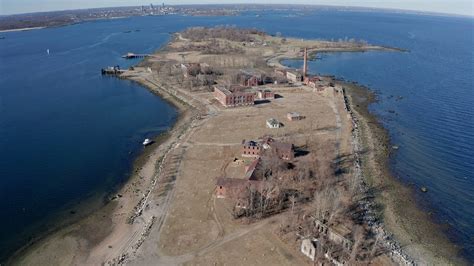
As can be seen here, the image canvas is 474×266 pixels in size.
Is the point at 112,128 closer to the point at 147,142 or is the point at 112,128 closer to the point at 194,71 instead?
the point at 147,142

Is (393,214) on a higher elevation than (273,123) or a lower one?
lower

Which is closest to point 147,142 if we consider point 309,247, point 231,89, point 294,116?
point 294,116

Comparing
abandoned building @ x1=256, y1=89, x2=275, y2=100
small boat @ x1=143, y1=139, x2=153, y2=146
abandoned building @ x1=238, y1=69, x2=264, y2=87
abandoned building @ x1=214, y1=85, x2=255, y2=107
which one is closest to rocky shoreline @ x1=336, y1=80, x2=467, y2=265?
abandoned building @ x1=214, y1=85, x2=255, y2=107

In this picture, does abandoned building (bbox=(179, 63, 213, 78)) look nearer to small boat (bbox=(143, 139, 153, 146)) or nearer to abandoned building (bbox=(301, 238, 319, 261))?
small boat (bbox=(143, 139, 153, 146))

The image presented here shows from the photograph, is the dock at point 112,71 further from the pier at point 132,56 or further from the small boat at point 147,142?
the small boat at point 147,142

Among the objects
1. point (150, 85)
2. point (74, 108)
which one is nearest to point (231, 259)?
point (74, 108)

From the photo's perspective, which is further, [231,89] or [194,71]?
[194,71]
